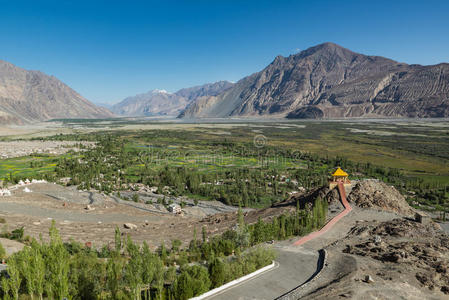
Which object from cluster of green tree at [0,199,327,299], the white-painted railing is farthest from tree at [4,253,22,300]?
the white-painted railing

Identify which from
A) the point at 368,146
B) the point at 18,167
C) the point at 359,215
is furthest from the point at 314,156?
the point at 18,167

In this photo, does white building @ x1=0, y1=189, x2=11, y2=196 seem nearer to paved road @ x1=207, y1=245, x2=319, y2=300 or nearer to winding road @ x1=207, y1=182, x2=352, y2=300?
winding road @ x1=207, y1=182, x2=352, y2=300

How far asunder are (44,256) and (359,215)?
92.5ft

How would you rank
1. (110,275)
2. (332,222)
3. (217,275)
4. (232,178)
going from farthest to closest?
(232,178)
(332,222)
(217,275)
(110,275)

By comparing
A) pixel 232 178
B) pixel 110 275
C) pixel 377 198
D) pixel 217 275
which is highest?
pixel 110 275

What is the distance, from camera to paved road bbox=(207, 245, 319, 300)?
14.7m

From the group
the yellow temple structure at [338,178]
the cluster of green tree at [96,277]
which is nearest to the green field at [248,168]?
the yellow temple structure at [338,178]

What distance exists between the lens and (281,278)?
1670 centimetres

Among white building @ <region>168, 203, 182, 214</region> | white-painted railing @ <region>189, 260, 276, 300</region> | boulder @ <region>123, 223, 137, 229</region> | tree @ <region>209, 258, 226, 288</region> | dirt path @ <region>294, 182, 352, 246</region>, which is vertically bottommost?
white building @ <region>168, 203, 182, 214</region>

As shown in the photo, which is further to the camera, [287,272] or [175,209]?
[175,209]

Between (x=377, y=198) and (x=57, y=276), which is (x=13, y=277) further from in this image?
(x=377, y=198)

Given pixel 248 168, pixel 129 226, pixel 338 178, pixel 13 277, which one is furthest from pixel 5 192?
pixel 248 168

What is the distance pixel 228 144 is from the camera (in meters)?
111

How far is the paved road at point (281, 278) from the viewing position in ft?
48.1
